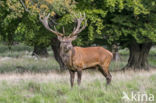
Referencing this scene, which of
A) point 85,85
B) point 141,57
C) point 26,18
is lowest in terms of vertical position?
point 141,57

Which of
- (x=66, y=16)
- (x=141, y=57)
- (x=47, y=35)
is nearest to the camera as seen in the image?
(x=66, y=16)

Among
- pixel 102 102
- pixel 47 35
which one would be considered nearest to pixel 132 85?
pixel 102 102

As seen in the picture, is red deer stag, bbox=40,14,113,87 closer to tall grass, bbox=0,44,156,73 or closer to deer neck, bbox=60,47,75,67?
deer neck, bbox=60,47,75,67

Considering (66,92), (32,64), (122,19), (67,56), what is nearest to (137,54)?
(122,19)

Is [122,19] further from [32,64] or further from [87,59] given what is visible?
[32,64]

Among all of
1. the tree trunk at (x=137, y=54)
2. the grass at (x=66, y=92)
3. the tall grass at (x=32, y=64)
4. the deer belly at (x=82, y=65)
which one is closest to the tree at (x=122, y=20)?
the tree trunk at (x=137, y=54)

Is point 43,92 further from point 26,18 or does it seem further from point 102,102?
point 26,18

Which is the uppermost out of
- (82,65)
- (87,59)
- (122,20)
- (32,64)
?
(122,20)

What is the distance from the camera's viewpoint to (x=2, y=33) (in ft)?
54.1

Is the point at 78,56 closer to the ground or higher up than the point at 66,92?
higher up

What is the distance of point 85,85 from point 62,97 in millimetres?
1555

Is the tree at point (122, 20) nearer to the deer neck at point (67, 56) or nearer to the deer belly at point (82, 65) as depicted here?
the deer belly at point (82, 65)

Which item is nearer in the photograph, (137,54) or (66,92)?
(66,92)

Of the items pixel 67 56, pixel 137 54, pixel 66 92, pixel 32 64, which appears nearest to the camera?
pixel 66 92
